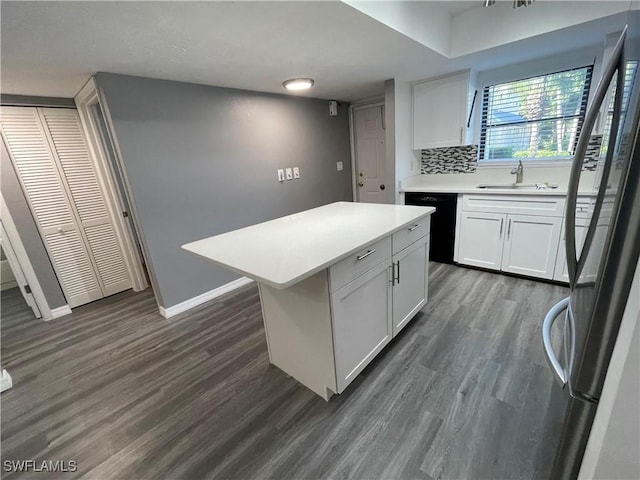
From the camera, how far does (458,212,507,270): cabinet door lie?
2.81 m

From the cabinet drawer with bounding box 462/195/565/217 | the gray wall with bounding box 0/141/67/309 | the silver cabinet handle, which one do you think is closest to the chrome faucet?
the cabinet drawer with bounding box 462/195/565/217

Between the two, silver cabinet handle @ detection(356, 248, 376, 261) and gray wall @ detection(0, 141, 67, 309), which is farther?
gray wall @ detection(0, 141, 67, 309)

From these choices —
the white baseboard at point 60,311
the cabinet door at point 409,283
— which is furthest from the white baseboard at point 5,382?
the cabinet door at point 409,283

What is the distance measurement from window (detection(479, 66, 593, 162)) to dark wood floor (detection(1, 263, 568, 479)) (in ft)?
5.07

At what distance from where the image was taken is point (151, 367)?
6.53ft

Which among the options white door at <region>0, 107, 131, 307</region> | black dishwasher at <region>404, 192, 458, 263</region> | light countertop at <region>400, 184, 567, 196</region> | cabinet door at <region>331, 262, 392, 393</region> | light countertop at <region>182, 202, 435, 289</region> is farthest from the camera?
black dishwasher at <region>404, 192, 458, 263</region>

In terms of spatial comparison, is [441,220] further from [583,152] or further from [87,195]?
[87,195]

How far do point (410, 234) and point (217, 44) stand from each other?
1.79 m

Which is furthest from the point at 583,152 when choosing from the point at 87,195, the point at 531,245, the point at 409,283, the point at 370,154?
the point at 87,195

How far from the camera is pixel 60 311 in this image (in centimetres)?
284

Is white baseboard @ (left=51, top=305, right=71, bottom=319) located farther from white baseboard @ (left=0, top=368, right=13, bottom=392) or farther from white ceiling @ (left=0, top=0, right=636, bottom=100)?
white ceiling @ (left=0, top=0, right=636, bottom=100)

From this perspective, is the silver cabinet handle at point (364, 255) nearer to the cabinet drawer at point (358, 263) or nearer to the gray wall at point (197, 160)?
the cabinet drawer at point (358, 263)

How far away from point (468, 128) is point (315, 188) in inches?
78.5

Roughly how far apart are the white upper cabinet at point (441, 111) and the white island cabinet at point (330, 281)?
1.58 metres
